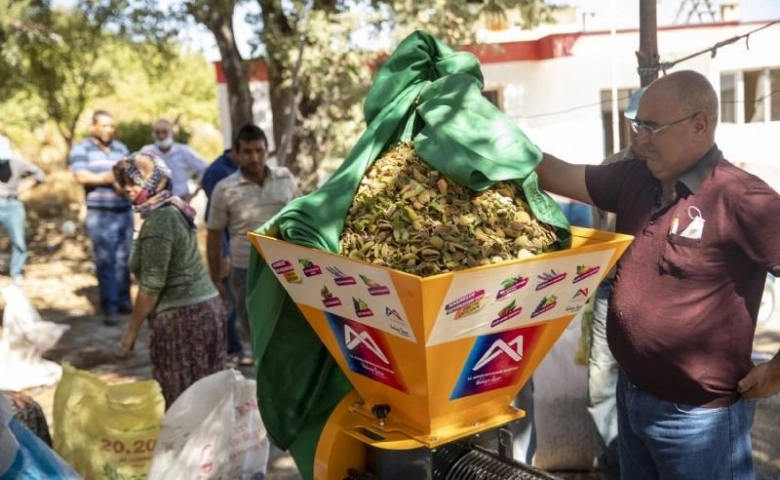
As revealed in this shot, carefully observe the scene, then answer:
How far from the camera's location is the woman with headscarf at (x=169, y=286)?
3.96 meters

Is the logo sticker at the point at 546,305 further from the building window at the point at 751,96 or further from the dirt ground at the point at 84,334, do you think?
the building window at the point at 751,96

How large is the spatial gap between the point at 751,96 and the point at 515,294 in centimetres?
570

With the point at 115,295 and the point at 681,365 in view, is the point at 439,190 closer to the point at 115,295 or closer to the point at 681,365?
the point at 681,365

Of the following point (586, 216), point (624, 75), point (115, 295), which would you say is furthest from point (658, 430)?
point (624, 75)

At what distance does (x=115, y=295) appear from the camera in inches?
301

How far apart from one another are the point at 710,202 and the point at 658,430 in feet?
2.24

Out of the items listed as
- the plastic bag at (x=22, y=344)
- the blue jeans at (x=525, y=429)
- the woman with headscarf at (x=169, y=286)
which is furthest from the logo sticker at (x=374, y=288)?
the plastic bag at (x=22, y=344)

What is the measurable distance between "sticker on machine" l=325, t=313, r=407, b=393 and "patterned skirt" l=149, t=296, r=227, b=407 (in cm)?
210

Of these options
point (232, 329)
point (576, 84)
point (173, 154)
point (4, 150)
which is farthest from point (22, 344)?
point (576, 84)

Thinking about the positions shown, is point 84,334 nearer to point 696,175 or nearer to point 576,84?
point 696,175

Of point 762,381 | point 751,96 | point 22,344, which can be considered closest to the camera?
point 762,381

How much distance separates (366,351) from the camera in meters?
2.05

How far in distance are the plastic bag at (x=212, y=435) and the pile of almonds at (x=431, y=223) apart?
161 centimetres

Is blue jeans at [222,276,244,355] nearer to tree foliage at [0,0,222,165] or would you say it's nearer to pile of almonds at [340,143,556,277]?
tree foliage at [0,0,222,165]
